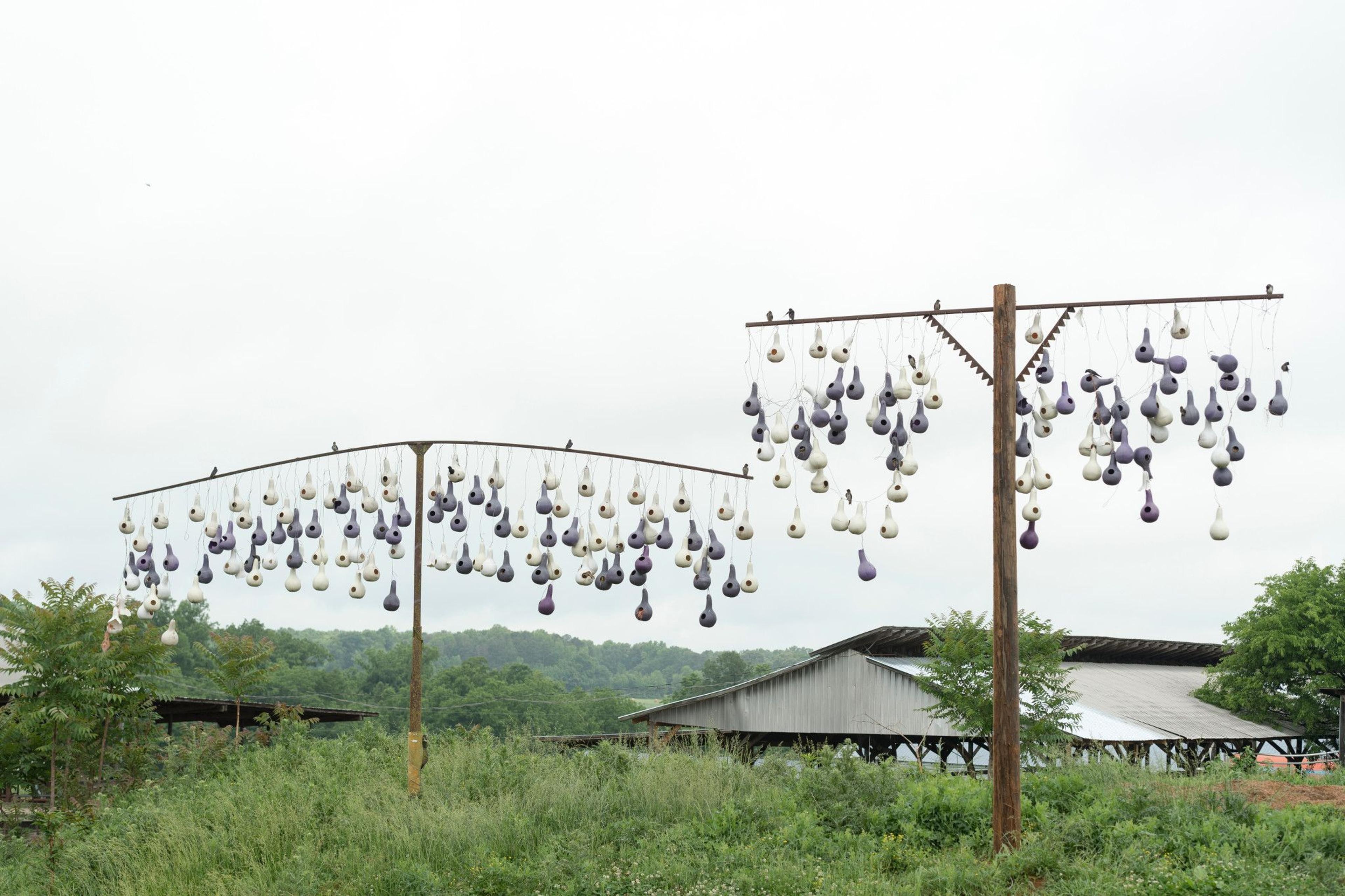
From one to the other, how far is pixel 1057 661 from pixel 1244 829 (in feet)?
32.8

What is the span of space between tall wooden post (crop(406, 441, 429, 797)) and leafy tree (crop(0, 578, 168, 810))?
651 centimetres

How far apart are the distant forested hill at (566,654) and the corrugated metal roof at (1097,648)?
190 feet

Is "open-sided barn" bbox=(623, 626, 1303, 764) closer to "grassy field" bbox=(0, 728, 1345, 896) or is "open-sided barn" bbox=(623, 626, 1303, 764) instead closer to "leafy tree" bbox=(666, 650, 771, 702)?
"grassy field" bbox=(0, 728, 1345, 896)

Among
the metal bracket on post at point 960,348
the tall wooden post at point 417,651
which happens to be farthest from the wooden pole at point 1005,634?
the tall wooden post at point 417,651

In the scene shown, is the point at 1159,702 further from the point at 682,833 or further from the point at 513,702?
the point at 513,702

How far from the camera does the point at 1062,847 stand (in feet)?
35.0

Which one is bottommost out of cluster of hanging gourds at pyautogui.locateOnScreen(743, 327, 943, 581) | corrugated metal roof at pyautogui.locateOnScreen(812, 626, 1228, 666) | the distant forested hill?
the distant forested hill

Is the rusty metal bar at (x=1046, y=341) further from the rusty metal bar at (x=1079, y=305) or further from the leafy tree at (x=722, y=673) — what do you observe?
the leafy tree at (x=722, y=673)

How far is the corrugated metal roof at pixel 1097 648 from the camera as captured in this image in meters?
30.6

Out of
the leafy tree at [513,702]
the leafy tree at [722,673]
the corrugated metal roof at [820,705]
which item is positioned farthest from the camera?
the leafy tree at [722,673]

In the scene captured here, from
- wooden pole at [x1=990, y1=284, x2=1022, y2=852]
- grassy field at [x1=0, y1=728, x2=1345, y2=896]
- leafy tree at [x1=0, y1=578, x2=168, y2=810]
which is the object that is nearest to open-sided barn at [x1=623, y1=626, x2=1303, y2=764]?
grassy field at [x1=0, y1=728, x2=1345, y2=896]

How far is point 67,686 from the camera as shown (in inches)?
684

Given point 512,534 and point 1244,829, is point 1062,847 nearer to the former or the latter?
point 1244,829

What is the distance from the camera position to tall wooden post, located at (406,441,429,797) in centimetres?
1370
